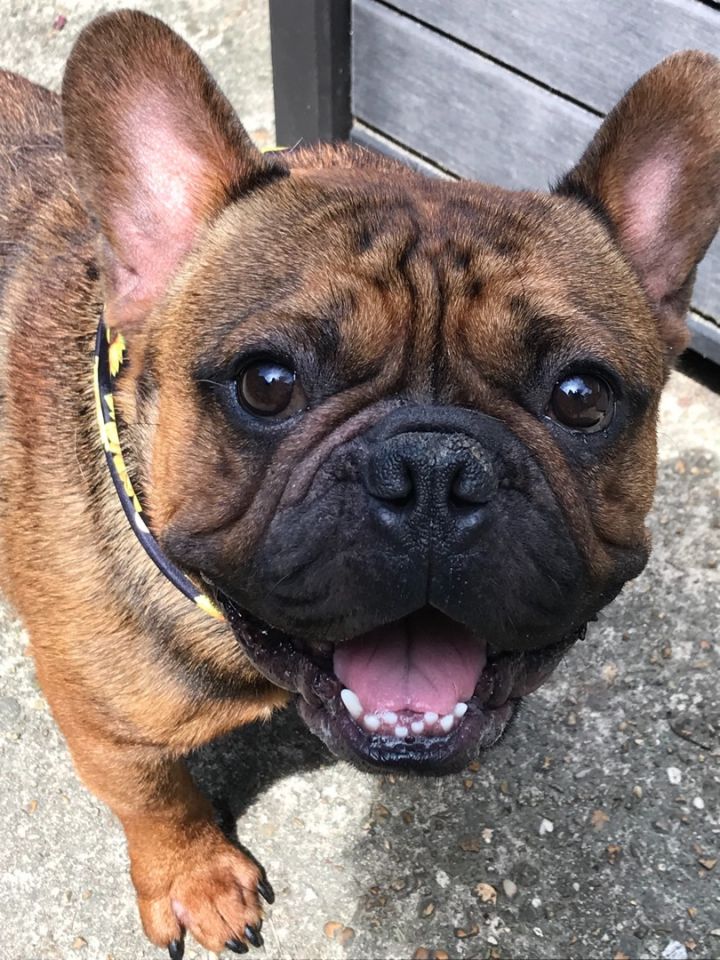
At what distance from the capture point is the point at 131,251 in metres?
2.24

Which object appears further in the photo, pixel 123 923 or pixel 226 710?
pixel 123 923

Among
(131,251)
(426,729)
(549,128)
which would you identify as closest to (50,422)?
(131,251)

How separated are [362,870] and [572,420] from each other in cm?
163

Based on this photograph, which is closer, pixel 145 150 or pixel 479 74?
pixel 145 150

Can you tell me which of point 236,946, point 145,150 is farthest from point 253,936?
point 145,150

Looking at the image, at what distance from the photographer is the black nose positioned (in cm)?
177

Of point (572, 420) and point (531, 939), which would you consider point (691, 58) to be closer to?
point (572, 420)

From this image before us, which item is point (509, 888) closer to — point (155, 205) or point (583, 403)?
point (583, 403)

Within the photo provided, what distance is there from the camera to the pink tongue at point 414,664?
2.05m

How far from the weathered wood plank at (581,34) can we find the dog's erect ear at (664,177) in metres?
1.16

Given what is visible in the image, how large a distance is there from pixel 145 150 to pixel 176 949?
6.77 ft

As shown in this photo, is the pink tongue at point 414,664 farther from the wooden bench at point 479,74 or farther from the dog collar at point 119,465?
the wooden bench at point 479,74

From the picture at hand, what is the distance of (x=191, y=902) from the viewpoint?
2.93 m

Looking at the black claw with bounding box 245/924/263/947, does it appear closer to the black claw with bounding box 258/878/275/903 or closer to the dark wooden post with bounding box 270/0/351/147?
the black claw with bounding box 258/878/275/903
